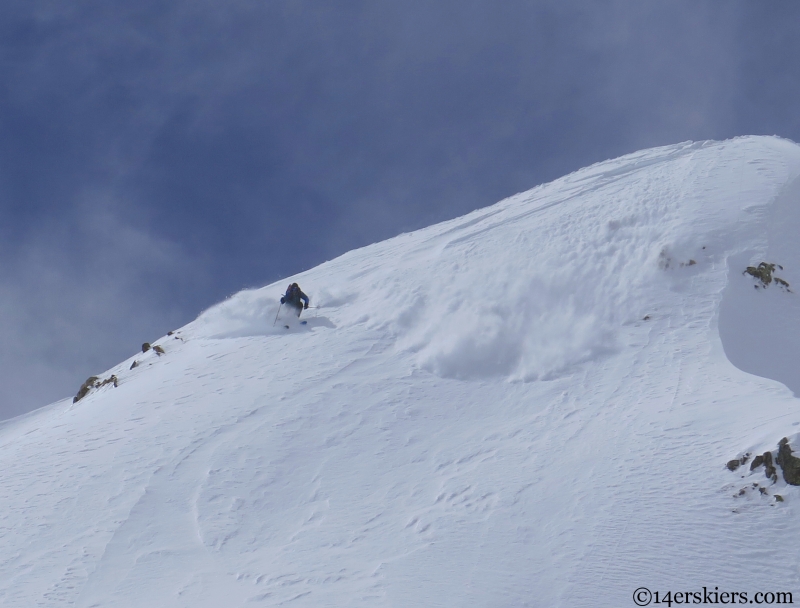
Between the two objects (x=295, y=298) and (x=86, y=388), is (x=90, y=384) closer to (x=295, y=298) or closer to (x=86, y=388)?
(x=86, y=388)

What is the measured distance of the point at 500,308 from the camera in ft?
62.2

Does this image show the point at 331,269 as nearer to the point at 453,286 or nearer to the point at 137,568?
the point at 453,286

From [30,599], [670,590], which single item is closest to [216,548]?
[30,599]

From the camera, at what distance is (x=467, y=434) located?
14.3 meters

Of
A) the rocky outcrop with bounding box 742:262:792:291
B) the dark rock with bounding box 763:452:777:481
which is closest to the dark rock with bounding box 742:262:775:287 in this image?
the rocky outcrop with bounding box 742:262:792:291

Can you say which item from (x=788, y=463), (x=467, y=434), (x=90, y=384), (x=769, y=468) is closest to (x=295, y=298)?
(x=90, y=384)

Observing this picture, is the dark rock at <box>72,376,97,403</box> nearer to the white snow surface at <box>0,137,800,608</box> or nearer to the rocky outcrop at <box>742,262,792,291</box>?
the white snow surface at <box>0,137,800,608</box>

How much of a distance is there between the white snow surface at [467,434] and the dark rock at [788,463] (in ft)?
0.68

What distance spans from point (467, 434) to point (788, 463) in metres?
5.70

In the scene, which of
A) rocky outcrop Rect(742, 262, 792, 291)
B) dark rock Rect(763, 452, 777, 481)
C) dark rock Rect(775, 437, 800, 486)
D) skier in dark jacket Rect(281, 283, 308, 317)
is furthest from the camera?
skier in dark jacket Rect(281, 283, 308, 317)

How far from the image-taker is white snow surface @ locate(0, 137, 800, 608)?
33.8 ft

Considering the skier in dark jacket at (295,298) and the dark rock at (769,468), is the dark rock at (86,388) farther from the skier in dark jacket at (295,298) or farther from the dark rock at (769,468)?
the dark rock at (769,468)

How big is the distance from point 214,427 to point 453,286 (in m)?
8.04

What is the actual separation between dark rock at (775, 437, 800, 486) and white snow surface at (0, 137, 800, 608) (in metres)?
0.21
